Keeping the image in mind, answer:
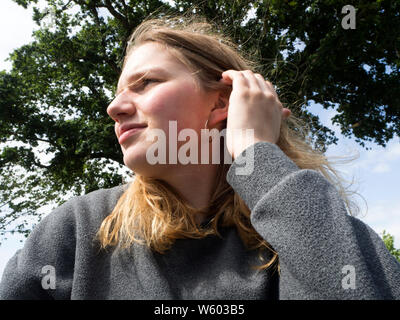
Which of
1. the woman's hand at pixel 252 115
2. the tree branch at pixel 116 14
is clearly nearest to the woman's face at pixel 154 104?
the woman's hand at pixel 252 115

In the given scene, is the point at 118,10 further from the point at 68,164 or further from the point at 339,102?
the point at 339,102

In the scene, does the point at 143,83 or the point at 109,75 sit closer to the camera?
the point at 143,83

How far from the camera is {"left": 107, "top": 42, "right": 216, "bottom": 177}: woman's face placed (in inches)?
70.8

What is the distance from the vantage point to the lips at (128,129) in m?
1.82

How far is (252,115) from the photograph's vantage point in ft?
5.63

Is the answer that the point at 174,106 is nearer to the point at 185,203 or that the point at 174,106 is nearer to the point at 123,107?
the point at 123,107

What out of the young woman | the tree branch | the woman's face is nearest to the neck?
the young woman

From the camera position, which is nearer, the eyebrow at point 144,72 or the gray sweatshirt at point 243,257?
the gray sweatshirt at point 243,257

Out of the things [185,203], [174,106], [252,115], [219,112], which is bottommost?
[185,203]

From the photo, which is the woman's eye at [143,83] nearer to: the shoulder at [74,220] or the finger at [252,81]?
the finger at [252,81]

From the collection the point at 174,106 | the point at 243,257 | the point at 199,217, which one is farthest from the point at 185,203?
the point at 174,106

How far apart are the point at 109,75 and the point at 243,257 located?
11.9 m

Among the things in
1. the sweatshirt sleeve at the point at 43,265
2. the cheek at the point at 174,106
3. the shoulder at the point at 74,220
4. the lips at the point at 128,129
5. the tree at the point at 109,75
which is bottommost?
the sweatshirt sleeve at the point at 43,265
